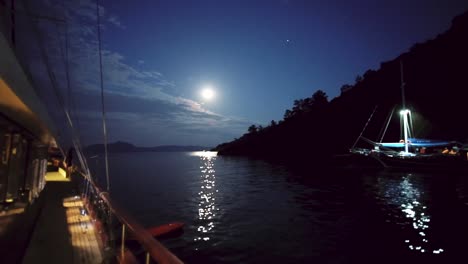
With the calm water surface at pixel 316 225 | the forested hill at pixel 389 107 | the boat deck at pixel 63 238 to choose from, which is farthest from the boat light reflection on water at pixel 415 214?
the forested hill at pixel 389 107

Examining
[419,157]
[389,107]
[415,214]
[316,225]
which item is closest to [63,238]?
[316,225]

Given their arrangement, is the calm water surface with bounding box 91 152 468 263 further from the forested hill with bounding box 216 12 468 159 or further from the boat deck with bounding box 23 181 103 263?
the forested hill with bounding box 216 12 468 159

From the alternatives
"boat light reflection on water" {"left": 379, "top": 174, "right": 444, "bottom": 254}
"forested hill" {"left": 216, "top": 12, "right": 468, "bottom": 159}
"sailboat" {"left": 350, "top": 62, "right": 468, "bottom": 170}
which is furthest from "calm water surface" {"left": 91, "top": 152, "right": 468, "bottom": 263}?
"forested hill" {"left": 216, "top": 12, "right": 468, "bottom": 159}

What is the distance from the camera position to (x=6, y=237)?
17.7 feet

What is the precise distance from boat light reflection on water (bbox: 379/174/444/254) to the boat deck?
40.9 ft

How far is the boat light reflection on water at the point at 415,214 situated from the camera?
11.8 meters

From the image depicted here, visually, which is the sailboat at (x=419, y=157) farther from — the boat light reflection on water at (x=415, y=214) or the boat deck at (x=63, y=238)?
the boat deck at (x=63, y=238)

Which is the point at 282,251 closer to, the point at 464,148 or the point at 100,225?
the point at 100,225

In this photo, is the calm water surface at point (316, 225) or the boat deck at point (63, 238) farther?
the calm water surface at point (316, 225)

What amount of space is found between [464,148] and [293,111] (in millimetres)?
112301

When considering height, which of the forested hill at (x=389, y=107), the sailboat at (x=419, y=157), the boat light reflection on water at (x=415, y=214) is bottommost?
the boat light reflection on water at (x=415, y=214)

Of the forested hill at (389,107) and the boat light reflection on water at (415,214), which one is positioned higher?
the forested hill at (389,107)

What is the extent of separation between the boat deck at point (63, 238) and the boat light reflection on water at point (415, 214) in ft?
40.9

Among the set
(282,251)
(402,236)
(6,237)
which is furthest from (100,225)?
(402,236)
